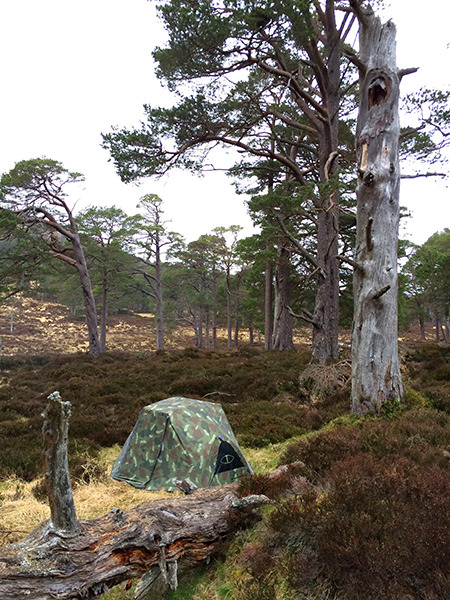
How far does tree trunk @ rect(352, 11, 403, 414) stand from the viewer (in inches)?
265

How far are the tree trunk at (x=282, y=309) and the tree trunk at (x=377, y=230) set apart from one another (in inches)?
365

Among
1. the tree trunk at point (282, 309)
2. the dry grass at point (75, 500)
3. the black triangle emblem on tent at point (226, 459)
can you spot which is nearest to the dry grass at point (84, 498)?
the dry grass at point (75, 500)

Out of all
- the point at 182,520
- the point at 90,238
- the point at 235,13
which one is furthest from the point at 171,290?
the point at 182,520

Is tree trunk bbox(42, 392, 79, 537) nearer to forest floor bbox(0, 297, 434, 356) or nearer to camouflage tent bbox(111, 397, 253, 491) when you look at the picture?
camouflage tent bbox(111, 397, 253, 491)

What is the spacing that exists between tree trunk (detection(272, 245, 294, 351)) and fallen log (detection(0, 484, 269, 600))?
13277 mm

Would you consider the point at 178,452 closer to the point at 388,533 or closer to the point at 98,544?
the point at 98,544

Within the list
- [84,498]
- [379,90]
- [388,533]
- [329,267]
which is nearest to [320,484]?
[388,533]

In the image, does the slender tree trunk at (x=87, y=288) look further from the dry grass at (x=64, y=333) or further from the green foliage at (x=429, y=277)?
the green foliage at (x=429, y=277)

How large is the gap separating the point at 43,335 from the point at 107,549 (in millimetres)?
37951

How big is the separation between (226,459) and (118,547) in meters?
3.13

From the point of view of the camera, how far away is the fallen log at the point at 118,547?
2588 millimetres

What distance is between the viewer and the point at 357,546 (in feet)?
9.13

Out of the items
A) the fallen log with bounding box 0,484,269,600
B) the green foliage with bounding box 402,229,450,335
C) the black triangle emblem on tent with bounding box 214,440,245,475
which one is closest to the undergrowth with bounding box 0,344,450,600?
the fallen log with bounding box 0,484,269,600

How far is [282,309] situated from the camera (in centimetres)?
1753
